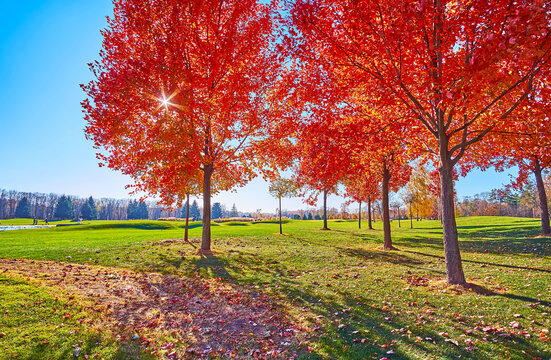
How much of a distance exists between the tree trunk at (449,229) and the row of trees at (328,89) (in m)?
0.03

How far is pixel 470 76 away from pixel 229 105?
995 cm

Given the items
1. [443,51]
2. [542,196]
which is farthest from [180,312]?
[542,196]

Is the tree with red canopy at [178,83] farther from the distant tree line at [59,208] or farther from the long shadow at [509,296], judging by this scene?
the distant tree line at [59,208]

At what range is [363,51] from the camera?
8219 millimetres

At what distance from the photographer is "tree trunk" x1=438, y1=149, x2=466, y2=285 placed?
779 centimetres

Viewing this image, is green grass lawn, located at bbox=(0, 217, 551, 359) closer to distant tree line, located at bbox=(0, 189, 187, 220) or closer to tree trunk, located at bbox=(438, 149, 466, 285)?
tree trunk, located at bbox=(438, 149, 466, 285)

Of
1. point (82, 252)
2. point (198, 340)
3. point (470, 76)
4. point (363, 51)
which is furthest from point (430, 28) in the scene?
point (82, 252)

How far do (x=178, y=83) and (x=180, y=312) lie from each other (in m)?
8.71

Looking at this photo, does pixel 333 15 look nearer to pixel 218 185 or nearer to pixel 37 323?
pixel 37 323

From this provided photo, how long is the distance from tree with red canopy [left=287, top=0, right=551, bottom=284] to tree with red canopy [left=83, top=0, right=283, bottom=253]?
16.2 ft

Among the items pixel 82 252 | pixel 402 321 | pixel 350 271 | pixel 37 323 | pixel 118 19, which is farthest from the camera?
pixel 82 252

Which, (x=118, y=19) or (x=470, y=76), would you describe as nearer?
(x=470, y=76)

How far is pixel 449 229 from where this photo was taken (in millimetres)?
7898

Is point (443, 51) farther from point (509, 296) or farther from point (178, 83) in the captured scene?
point (178, 83)
